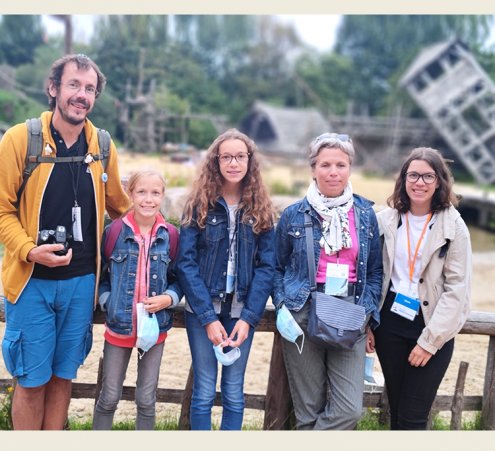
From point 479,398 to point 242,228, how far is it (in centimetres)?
189

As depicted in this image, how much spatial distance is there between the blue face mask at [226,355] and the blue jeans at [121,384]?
1.04ft

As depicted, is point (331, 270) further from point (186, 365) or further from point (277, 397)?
point (186, 365)

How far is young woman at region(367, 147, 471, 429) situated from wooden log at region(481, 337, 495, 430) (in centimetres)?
72

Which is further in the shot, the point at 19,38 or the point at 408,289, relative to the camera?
the point at 19,38

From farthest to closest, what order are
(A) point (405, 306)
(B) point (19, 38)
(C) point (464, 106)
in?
(C) point (464, 106)
(B) point (19, 38)
(A) point (405, 306)

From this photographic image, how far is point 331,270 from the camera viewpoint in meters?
2.77

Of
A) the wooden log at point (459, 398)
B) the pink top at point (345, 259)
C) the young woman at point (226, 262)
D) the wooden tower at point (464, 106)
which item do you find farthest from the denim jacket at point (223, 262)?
the wooden tower at point (464, 106)

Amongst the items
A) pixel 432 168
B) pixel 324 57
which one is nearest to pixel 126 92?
pixel 432 168

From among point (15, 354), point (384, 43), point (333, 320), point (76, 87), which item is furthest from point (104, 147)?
point (384, 43)

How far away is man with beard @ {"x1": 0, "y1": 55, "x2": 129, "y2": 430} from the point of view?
2.62 meters

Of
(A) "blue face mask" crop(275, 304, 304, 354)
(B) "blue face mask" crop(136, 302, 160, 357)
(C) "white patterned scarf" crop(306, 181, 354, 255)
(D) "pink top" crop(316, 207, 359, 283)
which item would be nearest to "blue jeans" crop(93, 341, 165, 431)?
(B) "blue face mask" crop(136, 302, 160, 357)

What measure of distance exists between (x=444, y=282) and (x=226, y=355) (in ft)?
3.56

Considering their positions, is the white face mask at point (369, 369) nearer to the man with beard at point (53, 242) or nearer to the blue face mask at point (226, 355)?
the blue face mask at point (226, 355)

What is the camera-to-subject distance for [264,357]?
18.2 ft
